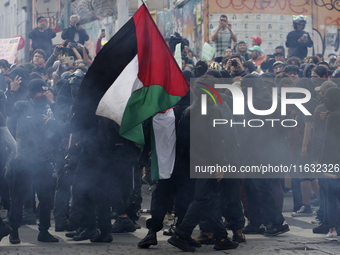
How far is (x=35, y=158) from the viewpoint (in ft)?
22.1

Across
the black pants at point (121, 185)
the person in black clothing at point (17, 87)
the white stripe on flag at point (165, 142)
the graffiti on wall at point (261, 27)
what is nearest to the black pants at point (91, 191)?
the black pants at point (121, 185)

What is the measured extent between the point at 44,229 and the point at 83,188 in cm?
67

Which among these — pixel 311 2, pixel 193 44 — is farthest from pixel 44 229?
pixel 311 2

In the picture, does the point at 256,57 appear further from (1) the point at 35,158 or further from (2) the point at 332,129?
(1) the point at 35,158

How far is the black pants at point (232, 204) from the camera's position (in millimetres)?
6410

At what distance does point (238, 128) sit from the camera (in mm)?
7305

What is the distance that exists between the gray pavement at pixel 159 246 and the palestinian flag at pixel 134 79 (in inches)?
48.9

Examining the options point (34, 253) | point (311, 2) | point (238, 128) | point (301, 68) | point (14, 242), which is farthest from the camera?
point (311, 2)

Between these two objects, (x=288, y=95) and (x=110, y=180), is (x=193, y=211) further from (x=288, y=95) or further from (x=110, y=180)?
(x=288, y=95)

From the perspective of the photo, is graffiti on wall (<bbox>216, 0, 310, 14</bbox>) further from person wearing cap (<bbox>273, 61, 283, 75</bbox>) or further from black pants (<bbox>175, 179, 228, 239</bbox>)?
black pants (<bbox>175, 179, 228, 239</bbox>)

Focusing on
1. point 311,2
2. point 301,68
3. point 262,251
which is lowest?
point 262,251

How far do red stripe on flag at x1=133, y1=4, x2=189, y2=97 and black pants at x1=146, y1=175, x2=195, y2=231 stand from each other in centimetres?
101

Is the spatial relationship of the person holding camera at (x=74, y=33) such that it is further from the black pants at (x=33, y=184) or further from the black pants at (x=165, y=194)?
the black pants at (x=165, y=194)

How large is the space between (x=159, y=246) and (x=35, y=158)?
1830 mm
